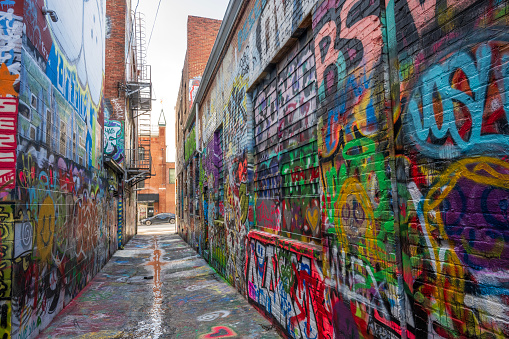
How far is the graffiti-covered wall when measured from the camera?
13.2ft

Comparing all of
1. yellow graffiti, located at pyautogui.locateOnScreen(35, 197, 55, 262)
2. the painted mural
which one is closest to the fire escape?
the painted mural

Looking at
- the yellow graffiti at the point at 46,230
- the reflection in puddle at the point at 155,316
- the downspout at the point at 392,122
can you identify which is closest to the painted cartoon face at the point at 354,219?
the downspout at the point at 392,122

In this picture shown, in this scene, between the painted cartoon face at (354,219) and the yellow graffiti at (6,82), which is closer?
the painted cartoon face at (354,219)

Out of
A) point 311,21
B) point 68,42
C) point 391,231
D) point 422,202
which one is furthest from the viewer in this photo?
point 68,42

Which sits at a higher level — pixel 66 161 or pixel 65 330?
pixel 66 161

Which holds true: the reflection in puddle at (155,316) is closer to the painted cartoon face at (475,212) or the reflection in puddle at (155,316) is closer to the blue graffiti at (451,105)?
the painted cartoon face at (475,212)

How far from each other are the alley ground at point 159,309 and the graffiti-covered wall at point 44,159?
40 cm

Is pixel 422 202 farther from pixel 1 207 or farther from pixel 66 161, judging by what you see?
pixel 66 161

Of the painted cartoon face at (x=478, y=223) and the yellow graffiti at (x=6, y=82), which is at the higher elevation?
the yellow graffiti at (x=6, y=82)

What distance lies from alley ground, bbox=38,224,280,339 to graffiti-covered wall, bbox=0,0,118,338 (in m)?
0.40

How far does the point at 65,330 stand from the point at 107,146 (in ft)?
37.5

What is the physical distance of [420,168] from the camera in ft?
6.89

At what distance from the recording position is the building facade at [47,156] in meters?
4.02

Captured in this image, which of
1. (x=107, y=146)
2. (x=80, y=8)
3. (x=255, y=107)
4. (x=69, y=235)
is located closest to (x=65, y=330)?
(x=69, y=235)
